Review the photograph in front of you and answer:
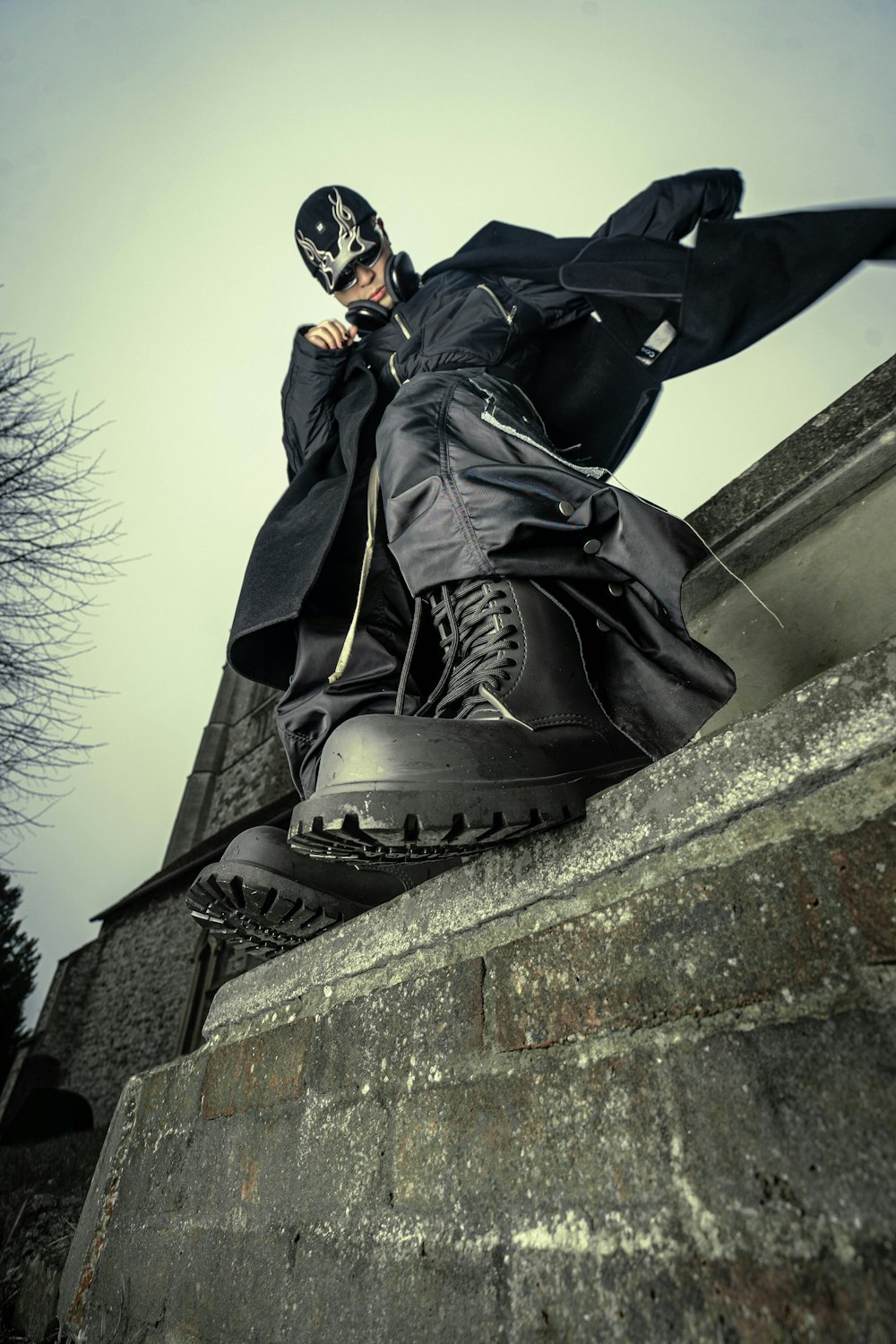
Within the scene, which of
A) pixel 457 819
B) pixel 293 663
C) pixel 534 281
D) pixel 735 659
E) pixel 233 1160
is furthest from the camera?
pixel 534 281

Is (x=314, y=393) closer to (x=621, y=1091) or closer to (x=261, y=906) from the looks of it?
(x=261, y=906)

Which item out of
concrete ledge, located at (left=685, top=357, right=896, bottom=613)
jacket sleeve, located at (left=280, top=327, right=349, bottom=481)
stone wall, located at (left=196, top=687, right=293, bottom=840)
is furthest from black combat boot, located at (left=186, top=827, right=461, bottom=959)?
stone wall, located at (left=196, top=687, right=293, bottom=840)

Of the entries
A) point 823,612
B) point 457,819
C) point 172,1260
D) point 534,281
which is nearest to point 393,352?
point 534,281

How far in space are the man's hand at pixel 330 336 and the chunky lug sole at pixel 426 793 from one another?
4.65 feet

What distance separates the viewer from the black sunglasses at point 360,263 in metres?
2.32

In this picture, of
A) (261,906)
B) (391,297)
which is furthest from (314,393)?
(261,906)

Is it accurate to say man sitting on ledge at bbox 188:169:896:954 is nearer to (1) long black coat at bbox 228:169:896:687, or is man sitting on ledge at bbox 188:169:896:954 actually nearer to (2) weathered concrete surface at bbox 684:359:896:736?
(1) long black coat at bbox 228:169:896:687

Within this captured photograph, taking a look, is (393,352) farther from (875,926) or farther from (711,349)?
(875,926)

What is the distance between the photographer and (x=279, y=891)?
1.34 meters

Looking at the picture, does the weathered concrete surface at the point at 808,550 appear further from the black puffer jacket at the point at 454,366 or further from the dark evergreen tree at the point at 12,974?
the dark evergreen tree at the point at 12,974

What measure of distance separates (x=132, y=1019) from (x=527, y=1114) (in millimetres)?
12418

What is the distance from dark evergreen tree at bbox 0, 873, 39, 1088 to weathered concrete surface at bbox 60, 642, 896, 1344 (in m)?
16.4

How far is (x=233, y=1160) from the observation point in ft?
4.21

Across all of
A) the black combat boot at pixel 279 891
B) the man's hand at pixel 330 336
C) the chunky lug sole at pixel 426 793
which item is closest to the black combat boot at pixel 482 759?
the chunky lug sole at pixel 426 793
